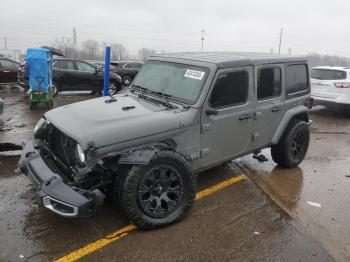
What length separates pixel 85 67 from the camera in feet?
47.4

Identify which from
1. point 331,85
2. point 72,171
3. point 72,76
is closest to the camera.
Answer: point 72,171

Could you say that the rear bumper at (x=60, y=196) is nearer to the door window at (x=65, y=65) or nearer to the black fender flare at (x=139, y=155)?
the black fender flare at (x=139, y=155)

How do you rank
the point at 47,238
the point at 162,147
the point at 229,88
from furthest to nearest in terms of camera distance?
the point at 229,88, the point at 162,147, the point at 47,238

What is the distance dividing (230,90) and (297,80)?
171 cm

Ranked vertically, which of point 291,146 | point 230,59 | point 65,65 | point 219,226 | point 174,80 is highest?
point 230,59

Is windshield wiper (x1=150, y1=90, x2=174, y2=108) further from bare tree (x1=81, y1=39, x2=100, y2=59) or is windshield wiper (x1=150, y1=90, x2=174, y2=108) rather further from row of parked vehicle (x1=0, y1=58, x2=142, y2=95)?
bare tree (x1=81, y1=39, x2=100, y2=59)

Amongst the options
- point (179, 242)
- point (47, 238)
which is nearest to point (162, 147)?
point (179, 242)

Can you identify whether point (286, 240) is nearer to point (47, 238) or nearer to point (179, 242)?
point (179, 242)

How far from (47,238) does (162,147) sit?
1.54 meters

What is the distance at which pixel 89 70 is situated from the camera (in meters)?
14.5

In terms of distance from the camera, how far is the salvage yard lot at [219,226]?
3475 millimetres

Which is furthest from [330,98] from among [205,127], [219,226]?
[219,226]

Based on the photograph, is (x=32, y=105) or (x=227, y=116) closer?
(x=227, y=116)

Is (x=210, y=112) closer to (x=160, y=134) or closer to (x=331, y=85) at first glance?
(x=160, y=134)
